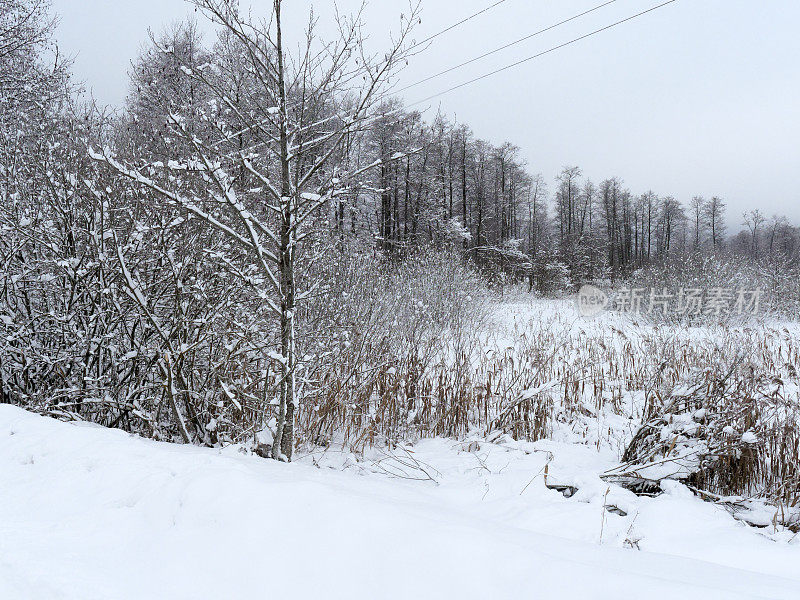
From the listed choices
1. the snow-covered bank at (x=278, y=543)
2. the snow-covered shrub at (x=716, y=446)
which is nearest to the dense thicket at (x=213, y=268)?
the snow-covered bank at (x=278, y=543)

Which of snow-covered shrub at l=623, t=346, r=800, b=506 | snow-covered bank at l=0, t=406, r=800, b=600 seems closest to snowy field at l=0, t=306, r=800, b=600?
snow-covered bank at l=0, t=406, r=800, b=600

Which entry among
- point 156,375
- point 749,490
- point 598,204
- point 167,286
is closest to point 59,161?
point 167,286

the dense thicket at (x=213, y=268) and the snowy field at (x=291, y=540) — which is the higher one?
the dense thicket at (x=213, y=268)

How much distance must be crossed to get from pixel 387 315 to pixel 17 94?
936cm

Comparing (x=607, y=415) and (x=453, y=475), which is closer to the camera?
(x=453, y=475)

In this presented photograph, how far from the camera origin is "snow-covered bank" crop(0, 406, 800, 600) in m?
1.47

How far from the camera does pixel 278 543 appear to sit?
5.48 ft

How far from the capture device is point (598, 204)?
48.0 m

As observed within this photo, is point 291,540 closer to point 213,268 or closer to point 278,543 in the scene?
point 278,543

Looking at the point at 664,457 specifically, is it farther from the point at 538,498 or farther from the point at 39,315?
the point at 39,315

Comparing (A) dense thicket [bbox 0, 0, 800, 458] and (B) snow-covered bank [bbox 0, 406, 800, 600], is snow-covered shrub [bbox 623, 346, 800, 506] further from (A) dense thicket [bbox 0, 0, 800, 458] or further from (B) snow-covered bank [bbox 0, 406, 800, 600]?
(A) dense thicket [bbox 0, 0, 800, 458]

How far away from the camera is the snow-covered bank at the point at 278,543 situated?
1.47m

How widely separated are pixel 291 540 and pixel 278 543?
0.05 m

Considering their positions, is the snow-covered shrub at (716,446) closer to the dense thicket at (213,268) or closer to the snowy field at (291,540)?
the snowy field at (291,540)
